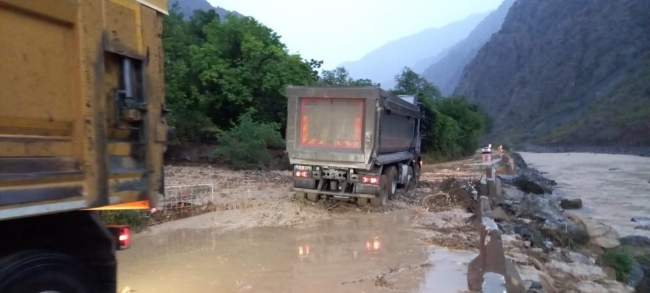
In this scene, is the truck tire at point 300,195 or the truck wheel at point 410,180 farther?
the truck wheel at point 410,180

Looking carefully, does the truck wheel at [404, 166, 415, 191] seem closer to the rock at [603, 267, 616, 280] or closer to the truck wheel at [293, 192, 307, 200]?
the truck wheel at [293, 192, 307, 200]

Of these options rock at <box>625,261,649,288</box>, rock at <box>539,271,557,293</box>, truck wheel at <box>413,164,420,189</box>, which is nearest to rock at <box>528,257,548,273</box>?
rock at <box>539,271,557,293</box>

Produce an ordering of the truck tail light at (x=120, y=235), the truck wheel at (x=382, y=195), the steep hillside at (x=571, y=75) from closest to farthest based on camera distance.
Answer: the truck tail light at (x=120, y=235) → the truck wheel at (x=382, y=195) → the steep hillside at (x=571, y=75)

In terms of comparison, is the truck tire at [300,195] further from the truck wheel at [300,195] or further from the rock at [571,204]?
the rock at [571,204]

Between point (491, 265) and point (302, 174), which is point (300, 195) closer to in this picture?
point (302, 174)

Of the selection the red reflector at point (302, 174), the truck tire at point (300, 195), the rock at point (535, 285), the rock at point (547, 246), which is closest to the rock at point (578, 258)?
the rock at point (547, 246)

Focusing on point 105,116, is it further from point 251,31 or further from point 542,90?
point 542,90

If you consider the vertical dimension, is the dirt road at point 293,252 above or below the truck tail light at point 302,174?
below

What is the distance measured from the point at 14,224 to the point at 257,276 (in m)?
4.69

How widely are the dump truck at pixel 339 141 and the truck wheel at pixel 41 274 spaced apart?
9354 millimetres

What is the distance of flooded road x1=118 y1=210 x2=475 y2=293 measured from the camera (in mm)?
7031

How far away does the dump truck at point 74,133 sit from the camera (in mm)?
2887

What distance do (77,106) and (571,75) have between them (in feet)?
338

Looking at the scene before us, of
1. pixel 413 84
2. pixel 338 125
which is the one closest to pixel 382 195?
pixel 338 125
